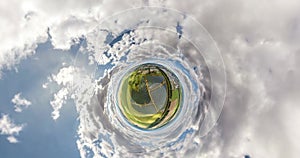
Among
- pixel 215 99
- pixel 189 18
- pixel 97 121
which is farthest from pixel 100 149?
pixel 189 18

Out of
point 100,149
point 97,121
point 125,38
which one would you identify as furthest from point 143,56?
point 100,149

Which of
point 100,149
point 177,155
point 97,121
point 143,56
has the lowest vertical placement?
point 177,155

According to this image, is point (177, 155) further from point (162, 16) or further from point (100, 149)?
point (162, 16)

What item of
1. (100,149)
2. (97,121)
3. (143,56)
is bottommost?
(100,149)

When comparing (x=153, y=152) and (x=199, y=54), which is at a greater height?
(x=199, y=54)

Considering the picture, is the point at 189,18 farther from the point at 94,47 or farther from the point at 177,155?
the point at 177,155

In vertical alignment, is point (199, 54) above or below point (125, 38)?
below
